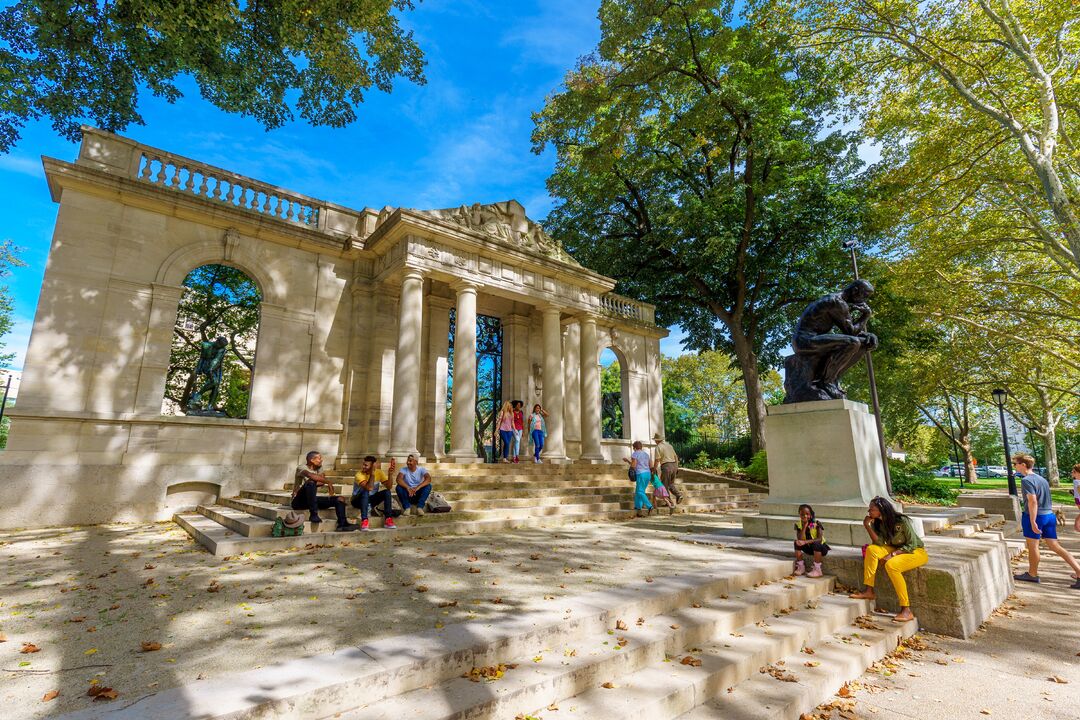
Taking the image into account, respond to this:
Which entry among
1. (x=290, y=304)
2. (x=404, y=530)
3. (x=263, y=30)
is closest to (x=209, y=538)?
(x=404, y=530)

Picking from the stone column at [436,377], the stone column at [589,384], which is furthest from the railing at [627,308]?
the stone column at [436,377]

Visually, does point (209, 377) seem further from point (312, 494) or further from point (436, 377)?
point (312, 494)

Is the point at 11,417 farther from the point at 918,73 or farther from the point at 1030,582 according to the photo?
the point at 918,73

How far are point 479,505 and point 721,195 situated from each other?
14828 mm

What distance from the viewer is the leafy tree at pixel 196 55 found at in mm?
9500

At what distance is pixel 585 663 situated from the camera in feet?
10.7

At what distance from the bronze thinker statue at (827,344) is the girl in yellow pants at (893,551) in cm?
259

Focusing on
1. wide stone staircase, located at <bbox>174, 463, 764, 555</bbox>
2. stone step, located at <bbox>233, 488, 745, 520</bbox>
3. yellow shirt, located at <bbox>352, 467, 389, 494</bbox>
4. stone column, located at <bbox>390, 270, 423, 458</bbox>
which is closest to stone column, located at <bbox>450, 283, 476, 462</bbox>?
wide stone staircase, located at <bbox>174, 463, 764, 555</bbox>

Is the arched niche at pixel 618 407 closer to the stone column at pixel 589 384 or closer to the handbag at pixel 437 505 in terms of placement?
the stone column at pixel 589 384

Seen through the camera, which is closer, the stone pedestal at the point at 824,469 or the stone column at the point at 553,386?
the stone pedestal at the point at 824,469

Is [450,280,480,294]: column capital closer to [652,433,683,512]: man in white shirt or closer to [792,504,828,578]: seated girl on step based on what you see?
[652,433,683,512]: man in white shirt

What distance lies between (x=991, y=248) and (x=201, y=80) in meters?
23.8

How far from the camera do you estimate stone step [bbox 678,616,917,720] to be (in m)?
3.21

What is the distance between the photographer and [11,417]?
9047 millimetres
